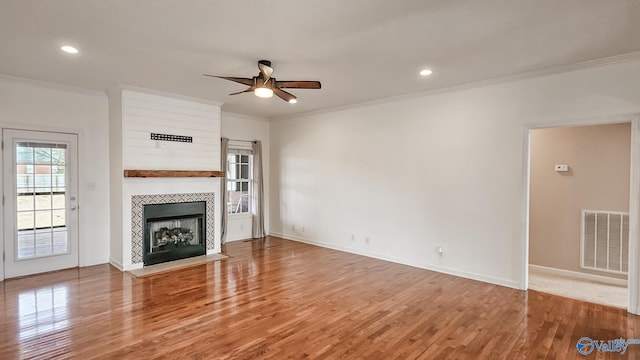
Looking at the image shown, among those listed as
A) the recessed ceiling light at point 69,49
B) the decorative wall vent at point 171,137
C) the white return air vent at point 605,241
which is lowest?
the white return air vent at point 605,241

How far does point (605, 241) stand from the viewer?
4.99m

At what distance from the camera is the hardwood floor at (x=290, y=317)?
282cm

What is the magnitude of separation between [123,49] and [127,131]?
184 cm

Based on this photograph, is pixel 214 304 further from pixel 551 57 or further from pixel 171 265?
pixel 551 57

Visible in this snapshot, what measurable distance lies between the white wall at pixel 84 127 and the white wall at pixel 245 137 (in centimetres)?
231

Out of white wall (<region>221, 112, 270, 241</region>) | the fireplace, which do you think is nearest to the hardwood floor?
the fireplace

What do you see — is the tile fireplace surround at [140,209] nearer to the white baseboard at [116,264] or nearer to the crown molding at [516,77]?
the white baseboard at [116,264]

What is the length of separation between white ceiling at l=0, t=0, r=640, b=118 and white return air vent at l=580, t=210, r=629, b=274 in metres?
2.65

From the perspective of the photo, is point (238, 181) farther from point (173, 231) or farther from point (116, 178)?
point (116, 178)

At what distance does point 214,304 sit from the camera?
377 centimetres

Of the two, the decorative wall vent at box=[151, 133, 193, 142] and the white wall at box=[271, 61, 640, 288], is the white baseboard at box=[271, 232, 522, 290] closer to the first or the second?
the white wall at box=[271, 61, 640, 288]

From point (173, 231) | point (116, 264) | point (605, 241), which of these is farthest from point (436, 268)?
point (116, 264)

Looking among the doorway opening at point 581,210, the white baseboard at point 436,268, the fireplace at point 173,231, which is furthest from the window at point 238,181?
the doorway opening at point 581,210

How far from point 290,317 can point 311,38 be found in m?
2.84
